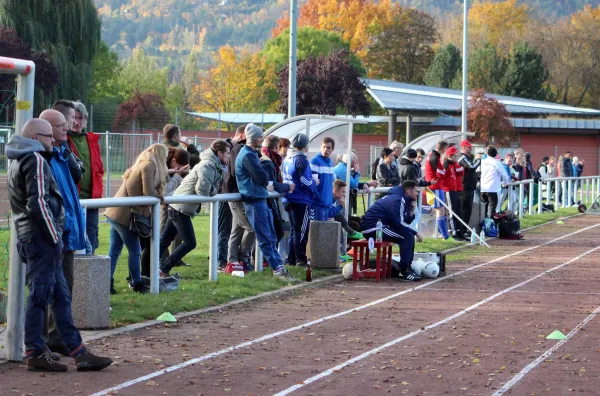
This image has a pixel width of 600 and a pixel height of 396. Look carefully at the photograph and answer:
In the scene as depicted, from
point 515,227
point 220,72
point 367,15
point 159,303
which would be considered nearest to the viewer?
point 159,303

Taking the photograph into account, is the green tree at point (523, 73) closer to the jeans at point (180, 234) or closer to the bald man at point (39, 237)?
the jeans at point (180, 234)

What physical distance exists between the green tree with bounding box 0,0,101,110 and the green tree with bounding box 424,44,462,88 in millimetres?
43492

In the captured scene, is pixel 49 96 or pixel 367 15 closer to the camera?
pixel 49 96

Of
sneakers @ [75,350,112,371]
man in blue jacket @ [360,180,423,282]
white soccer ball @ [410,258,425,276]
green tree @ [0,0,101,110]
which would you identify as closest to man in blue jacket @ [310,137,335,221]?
man in blue jacket @ [360,180,423,282]

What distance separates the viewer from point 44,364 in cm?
781

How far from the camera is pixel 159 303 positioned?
36.6 feet

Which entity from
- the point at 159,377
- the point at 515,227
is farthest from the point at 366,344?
the point at 515,227

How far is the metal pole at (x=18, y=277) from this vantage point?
820 cm

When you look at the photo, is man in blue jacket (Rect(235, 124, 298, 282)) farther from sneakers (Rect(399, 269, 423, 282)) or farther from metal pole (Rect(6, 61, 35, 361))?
metal pole (Rect(6, 61, 35, 361))

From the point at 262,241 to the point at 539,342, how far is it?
199 inches

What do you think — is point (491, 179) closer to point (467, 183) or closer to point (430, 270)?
point (467, 183)

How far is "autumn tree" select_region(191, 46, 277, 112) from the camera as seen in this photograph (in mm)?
81500

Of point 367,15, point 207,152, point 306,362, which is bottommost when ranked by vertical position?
point 306,362

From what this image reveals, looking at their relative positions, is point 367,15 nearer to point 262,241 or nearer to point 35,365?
point 262,241
